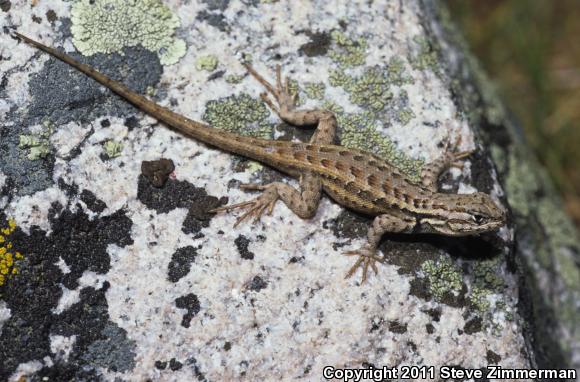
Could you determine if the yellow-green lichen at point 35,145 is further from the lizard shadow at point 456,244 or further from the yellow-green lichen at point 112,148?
the lizard shadow at point 456,244

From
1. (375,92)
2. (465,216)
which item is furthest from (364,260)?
(375,92)

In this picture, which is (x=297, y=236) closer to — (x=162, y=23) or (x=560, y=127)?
(x=162, y=23)

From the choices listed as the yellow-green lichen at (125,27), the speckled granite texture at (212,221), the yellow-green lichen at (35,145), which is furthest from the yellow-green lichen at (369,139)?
the yellow-green lichen at (35,145)

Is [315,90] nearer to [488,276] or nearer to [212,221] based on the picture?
[212,221]

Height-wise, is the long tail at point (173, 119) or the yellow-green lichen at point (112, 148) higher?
the long tail at point (173, 119)

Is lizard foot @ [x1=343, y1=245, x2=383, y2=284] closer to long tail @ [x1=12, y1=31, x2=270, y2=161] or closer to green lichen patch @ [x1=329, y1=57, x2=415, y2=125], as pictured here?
long tail @ [x1=12, y1=31, x2=270, y2=161]

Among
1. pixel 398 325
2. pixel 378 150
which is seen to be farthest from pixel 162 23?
pixel 398 325

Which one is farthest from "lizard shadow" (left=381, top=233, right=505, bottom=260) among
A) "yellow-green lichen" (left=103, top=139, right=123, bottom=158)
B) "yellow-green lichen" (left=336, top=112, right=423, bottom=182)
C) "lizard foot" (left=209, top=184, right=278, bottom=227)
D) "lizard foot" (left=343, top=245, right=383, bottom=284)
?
"yellow-green lichen" (left=103, top=139, right=123, bottom=158)
